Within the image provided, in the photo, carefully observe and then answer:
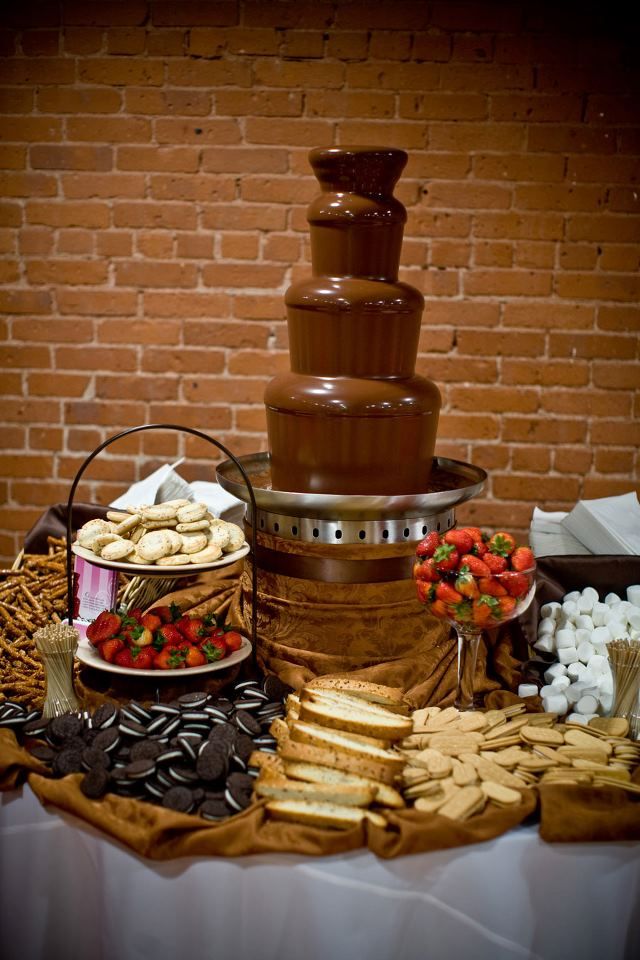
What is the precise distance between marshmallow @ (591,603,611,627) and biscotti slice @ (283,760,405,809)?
36.9 inches

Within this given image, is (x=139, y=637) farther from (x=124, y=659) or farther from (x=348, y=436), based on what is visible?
(x=348, y=436)

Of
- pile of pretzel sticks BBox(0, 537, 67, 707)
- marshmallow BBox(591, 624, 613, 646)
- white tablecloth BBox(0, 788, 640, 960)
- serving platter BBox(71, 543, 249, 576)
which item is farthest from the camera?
marshmallow BBox(591, 624, 613, 646)

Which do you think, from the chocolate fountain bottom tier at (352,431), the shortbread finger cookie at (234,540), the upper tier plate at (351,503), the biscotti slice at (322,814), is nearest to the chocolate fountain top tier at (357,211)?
the chocolate fountain bottom tier at (352,431)

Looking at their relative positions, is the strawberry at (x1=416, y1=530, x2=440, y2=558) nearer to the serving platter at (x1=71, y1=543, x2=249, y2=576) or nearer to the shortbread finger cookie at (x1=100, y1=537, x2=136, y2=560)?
the serving platter at (x1=71, y1=543, x2=249, y2=576)

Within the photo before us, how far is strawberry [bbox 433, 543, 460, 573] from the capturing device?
1.87m

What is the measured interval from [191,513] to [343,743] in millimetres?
667

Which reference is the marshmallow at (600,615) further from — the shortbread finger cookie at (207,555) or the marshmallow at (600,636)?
the shortbread finger cookie at (207,555)

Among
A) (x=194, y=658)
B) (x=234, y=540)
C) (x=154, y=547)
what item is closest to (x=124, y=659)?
(x=194, y=658)

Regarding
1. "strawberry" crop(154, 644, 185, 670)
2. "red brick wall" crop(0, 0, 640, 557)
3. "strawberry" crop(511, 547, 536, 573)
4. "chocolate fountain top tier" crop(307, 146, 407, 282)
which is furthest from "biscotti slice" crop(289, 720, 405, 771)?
"red brick wall" crop(0, 0, 640, 557)

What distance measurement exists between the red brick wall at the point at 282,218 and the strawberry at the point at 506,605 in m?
1.69

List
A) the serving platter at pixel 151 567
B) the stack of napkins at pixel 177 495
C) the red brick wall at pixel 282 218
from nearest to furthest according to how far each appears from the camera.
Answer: the serving platter at pixel 151 567 → the stack of napkins at pixel 177 495 → the red brick wall at pixel 282 218

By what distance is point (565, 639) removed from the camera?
230cm

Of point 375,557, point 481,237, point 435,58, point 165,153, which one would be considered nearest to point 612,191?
point 481,237

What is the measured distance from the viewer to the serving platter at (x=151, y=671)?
1.96 m
